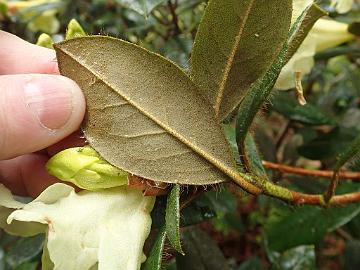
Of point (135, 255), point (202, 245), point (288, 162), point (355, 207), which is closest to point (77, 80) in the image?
point (135, 255)

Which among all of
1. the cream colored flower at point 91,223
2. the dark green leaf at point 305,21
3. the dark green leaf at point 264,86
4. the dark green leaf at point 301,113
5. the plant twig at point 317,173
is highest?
the dark green leaf at point 305,21

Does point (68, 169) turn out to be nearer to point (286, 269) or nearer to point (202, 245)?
point (202, 245)

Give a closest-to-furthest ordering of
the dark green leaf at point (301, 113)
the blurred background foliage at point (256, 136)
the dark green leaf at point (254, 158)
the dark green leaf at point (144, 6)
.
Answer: the dark green leaf at point (254, 158), the dark green leaf at point (144, 6), the blurred background foliage at point (256, 136), the dark green leaf at point (301, 113)

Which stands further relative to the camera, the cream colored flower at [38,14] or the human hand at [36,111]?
the cream colored flower at [38,14]

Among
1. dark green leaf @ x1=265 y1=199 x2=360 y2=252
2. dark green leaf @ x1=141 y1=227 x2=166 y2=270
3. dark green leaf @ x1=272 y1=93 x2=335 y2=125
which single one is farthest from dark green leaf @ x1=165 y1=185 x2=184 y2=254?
dark green leaf @ x1=272 y1=93 x2=335 y2=125

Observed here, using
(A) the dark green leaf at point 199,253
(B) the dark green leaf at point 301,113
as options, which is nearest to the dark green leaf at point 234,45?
(A) the dark green leaf at point 199,253

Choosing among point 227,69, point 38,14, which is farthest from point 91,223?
point 38,14

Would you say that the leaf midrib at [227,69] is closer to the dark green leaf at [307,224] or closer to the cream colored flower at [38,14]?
the dark green leaf at [307,224]
